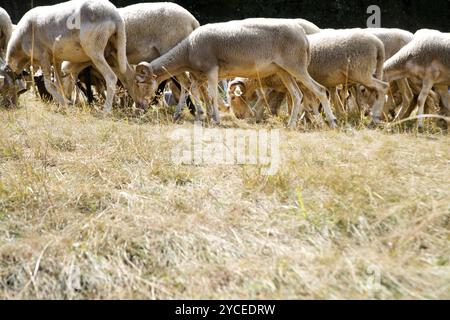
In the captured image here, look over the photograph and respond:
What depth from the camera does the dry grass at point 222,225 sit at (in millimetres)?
2803

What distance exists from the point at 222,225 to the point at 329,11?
16551 mm

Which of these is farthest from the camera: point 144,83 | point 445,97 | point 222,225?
point 445,97

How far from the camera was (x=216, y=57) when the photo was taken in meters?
7.02

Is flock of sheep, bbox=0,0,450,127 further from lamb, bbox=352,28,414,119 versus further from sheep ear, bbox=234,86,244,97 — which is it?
sheep ear, bbox=234,86,244,97

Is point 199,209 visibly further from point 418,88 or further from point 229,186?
point 418,88

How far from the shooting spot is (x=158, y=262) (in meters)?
3.00

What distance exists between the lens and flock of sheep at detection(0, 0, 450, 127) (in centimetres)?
693

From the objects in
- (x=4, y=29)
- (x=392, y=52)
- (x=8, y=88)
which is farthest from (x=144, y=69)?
(x=392, y=52)

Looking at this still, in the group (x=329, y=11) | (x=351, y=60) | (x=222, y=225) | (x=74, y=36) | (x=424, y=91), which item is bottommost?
(x=222, y=225)

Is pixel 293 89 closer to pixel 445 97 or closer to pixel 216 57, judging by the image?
pixel 216 57

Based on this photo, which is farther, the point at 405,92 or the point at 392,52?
the point at 392,52

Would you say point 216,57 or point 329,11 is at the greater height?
point 329,11

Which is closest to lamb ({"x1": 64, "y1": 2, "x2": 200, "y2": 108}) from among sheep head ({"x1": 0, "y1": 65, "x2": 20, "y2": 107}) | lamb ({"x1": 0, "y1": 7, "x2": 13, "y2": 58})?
sheep head ({"x1": 0, "y1": 65, "x2": 20, "y2": 107})
